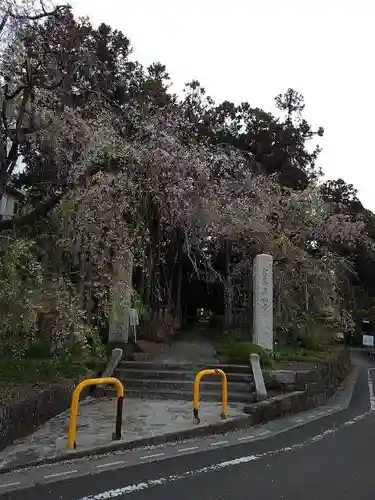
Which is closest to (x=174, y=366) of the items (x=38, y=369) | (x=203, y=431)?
(x=38, y=369)

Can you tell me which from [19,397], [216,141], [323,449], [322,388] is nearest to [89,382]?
[19,397]

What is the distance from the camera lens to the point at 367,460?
7.09 metres

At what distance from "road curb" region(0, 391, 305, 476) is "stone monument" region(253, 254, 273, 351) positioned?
2.91 metres

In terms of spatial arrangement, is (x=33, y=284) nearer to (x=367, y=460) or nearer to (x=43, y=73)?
(x=43, y=73)

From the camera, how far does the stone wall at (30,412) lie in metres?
7.07

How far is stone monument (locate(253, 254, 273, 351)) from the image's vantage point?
14.7m

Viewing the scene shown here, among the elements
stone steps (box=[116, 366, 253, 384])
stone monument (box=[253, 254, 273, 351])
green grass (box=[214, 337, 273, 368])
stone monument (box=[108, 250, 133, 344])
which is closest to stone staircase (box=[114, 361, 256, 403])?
stone steps (box=[116, 366, 253, 384])

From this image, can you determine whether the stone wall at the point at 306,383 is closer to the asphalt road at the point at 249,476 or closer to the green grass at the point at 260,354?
the green grass at the point at 260,354

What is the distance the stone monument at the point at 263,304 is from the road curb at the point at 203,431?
2.91 meters

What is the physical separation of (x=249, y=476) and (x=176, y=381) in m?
6.40

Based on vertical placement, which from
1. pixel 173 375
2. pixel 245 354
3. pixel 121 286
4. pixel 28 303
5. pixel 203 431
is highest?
pixel 121 286

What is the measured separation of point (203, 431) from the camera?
8477 mm

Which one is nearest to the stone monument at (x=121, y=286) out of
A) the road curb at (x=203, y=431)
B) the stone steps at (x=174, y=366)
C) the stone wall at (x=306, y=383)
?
the stone steps at (x=174, y=366)

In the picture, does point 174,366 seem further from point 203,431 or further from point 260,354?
point 203,431
